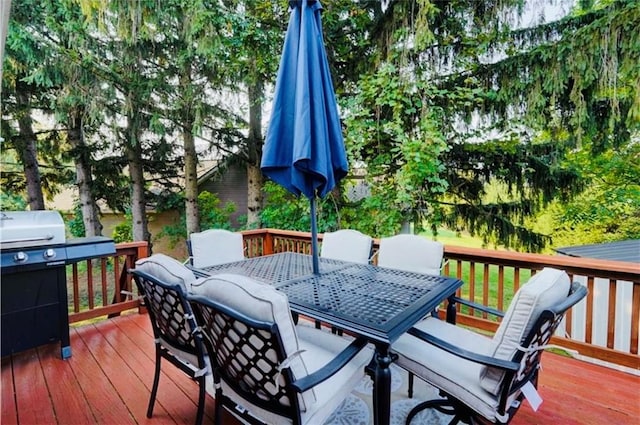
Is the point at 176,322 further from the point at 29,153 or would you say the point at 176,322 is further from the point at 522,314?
the point at 29,153

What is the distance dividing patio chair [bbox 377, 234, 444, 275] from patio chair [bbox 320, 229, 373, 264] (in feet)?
0.57

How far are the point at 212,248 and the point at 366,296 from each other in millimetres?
1820

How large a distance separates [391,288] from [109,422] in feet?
6.41

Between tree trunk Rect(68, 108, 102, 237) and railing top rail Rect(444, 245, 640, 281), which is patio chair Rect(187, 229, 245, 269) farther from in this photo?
tree trunk Rect(68, 108, 102, 237)

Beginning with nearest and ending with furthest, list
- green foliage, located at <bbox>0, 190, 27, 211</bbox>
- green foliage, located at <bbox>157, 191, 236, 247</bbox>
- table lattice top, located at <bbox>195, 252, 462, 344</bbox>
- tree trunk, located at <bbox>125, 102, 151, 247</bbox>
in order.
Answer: table lattice top, located at <bbox>195, 252, 462, 344</bbox> < green foliage, located at <bbox>0, 190, 27, 211</bbox> < tree trunk, located at <bbox>125, 102, 151, 247</bbox> < green foliage, located at <bbox>157, 191, 236, 247</bbox>

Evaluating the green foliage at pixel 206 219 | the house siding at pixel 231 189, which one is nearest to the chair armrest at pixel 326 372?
the green foliage at pixel 206 219

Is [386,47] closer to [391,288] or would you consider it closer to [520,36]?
[520,36]

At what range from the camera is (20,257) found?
2.51 metres

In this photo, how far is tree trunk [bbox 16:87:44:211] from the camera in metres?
7.24

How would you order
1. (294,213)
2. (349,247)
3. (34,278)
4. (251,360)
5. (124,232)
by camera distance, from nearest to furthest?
(251,360) → (34,278) → (349,247) → (294,213) → (124,232)

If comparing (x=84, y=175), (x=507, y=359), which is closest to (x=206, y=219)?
(x=84, y=175)

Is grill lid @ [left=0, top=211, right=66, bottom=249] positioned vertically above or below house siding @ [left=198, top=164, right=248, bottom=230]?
below

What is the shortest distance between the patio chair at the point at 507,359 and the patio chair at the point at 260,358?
0.47m

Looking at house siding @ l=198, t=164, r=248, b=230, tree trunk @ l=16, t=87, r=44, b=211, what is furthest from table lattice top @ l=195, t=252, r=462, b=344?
house siding @ l=198, t=164, r=248, b=230
